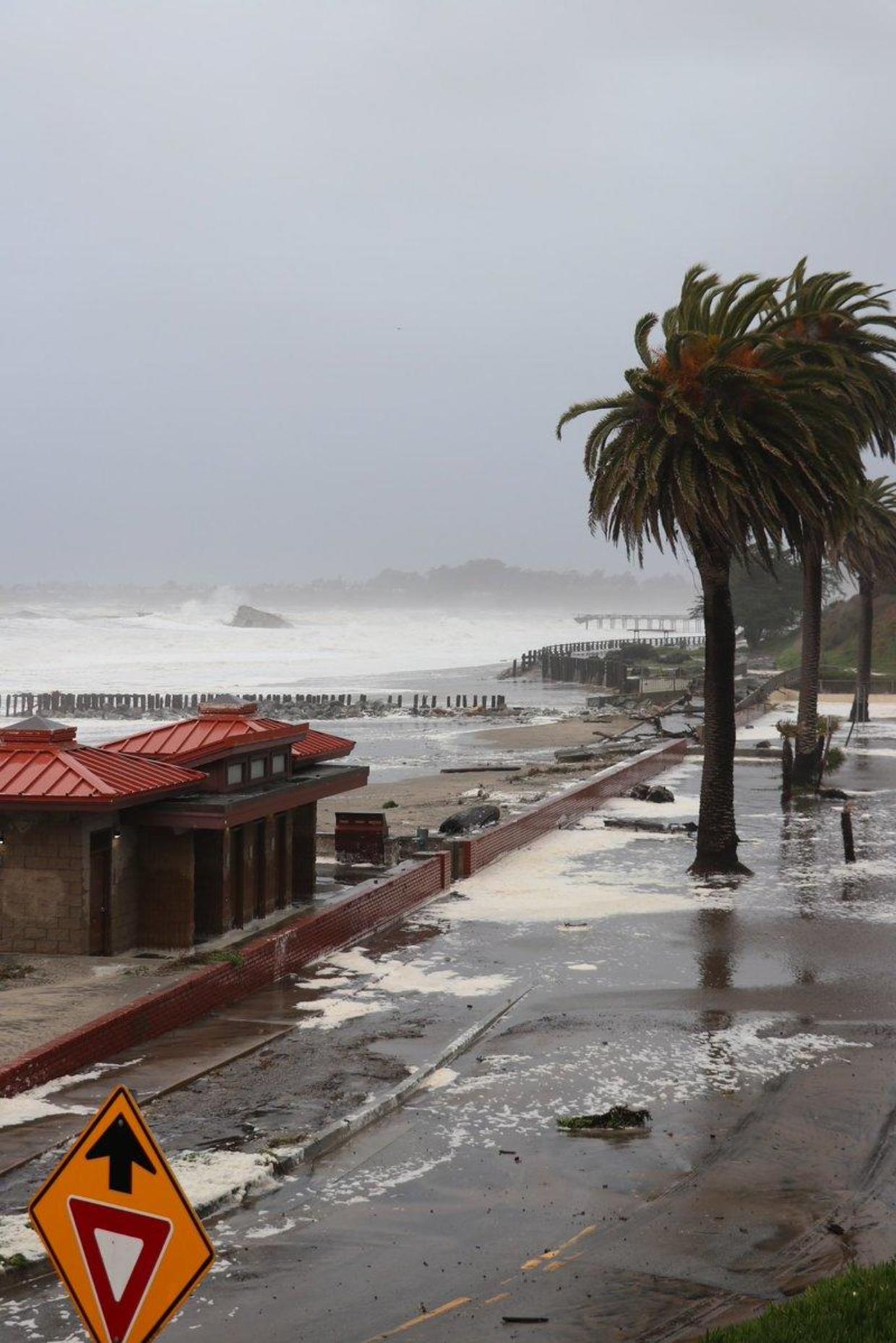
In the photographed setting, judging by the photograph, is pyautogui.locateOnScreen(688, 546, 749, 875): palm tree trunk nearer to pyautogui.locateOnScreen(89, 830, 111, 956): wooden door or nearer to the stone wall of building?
pyautogui.locateOnScreen(89, 830, 111, 956): wooden door

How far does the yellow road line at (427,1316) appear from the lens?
8922 mm

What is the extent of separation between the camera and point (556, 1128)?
43.3ft

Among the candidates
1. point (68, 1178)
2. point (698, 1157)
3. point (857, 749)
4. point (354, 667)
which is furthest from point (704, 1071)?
point (354, 667)

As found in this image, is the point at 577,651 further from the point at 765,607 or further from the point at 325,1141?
the point at 325,1141

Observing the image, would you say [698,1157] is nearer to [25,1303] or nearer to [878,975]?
[25,1303]

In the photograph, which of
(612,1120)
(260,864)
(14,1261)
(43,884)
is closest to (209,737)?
(260,864)

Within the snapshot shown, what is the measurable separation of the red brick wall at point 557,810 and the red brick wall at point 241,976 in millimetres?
1360

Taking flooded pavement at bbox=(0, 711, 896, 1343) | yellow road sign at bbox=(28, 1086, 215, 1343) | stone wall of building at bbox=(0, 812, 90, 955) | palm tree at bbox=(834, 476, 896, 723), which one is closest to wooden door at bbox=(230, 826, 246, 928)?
flooded pavement at bbox=(0, 711, 896, 1343)

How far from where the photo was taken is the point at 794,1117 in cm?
1341

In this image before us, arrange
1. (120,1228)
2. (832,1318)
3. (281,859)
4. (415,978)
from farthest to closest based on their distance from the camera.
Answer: (281,859)
(415,978)
(832,1318)
(120,1228)

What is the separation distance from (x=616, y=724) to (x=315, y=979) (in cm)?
5082

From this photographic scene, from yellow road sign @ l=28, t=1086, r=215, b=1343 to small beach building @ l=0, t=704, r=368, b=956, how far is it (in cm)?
1226

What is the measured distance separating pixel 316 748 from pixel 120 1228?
61.4 ft

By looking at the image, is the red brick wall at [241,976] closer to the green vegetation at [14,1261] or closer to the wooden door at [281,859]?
the wooden door at [281,859]
